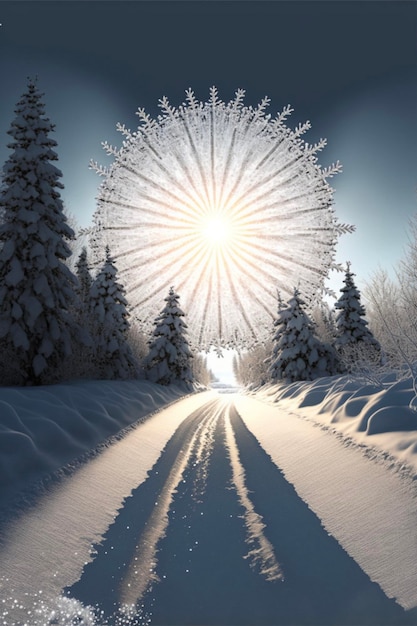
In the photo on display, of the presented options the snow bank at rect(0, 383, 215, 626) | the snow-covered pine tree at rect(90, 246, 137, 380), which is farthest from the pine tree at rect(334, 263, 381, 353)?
the snow bank at rect(0, 383, 215, 626)

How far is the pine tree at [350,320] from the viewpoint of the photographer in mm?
33375

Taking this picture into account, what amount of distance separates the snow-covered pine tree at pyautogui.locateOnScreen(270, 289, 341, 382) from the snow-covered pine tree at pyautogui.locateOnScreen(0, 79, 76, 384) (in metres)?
19.5

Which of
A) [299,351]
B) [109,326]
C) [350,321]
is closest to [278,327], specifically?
[299,351]

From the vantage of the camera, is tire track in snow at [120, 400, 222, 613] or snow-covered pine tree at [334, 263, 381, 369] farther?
snow-covered pine tree at [334, 263, 381, 369]

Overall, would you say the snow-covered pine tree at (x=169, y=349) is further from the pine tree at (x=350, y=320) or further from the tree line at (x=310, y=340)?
the pine tree at (x=350, y=320)

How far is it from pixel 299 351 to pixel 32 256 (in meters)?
21.9

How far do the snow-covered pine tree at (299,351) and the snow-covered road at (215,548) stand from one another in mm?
26867

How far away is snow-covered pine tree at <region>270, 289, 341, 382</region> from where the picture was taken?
106 ft

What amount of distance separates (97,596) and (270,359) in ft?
113

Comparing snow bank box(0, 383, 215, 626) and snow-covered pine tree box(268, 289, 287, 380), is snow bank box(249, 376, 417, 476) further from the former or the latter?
snow-covered pine tree box(268, 289, 287, 380)

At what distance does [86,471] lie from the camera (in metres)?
5.89

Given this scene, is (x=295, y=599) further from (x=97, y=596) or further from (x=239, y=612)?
(x=97, y=596)

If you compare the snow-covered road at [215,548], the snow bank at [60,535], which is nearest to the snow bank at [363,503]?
the snow-covered road at [215,548]

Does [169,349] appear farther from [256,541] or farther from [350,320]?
[256,541]
